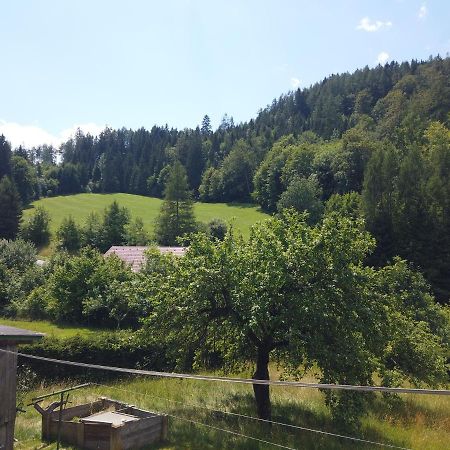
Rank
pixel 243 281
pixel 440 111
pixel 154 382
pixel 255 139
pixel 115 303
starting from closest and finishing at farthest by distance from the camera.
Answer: pixel 243 281, pixel 154 382, pixel 115 303, pixel 440 111, pixel 255 139

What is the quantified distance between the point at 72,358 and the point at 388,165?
43.4m

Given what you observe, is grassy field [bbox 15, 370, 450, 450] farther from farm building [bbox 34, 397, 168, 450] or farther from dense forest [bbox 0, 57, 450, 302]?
dense forest [bbox 0, 57, 450, 302]

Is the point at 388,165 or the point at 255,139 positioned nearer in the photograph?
the point at 388,165

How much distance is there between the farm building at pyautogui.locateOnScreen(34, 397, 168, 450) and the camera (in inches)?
459

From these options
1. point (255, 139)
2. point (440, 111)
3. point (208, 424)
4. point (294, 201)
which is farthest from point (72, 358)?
point (255, 139)

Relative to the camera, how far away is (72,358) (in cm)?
1936

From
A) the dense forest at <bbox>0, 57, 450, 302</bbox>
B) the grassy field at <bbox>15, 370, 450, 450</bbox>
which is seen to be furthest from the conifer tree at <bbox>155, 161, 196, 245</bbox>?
the grassy field at <bbox>15, 370, 450, 450</bbox>

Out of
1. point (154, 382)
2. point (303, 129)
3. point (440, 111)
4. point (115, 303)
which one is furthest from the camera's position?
point (303, 129)

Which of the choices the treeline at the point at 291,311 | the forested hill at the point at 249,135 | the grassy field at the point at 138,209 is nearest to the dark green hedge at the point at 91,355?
the treeline at the point at 291,311

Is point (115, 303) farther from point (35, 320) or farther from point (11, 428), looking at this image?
point (11, 428)

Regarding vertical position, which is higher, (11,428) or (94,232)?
(94,232)

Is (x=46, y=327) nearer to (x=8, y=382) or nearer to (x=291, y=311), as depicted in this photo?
(x=8, y=382)

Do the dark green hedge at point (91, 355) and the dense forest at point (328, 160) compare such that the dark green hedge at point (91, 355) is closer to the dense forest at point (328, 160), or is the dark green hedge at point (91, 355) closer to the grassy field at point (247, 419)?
the grassy field at point (247, 419)

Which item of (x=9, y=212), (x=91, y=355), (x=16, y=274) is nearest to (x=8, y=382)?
(x=91, y=355)
